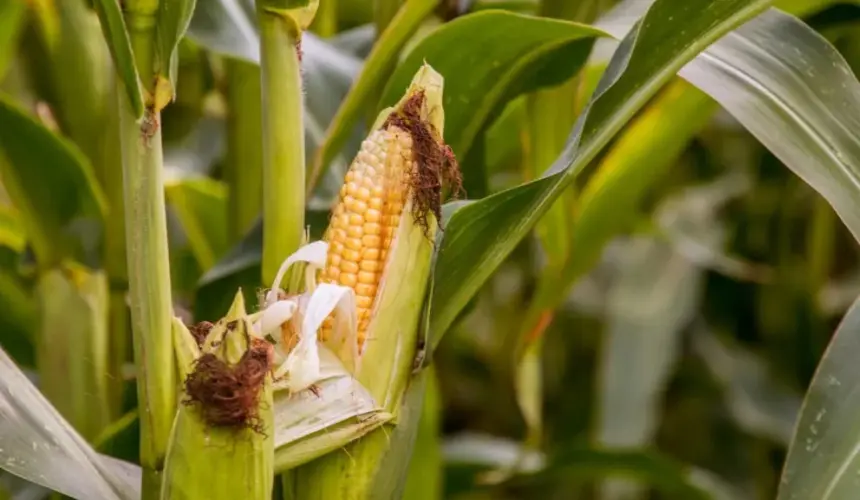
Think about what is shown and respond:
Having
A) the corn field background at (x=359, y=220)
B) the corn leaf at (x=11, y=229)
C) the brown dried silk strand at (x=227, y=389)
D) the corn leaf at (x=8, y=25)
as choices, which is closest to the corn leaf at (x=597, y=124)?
the corn field background at (x=359, y=220)

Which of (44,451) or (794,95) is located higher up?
(794,95)

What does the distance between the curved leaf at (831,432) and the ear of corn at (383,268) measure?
0.51ft

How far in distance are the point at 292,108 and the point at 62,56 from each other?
0.31m

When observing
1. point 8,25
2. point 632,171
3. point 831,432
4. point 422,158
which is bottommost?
point 831,432

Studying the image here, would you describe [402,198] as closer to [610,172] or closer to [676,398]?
[610,172]

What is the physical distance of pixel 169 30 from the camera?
1.04 feet

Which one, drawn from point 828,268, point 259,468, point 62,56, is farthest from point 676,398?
point 259,468

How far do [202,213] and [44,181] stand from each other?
23cm

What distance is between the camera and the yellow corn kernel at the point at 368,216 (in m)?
0.36

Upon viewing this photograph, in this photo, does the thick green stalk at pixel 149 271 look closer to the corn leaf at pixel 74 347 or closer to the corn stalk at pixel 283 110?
the corn stalk at pixel 283 110

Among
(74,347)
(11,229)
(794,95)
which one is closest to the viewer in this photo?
(794,95)

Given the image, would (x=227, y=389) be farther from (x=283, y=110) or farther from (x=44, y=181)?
(x=44, y=181)

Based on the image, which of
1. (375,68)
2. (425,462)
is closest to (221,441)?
(375,68)

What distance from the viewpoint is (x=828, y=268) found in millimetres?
1148
